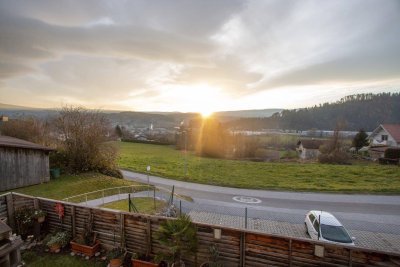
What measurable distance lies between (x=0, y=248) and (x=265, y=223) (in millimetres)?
13768

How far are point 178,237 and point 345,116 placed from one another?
99.1 m

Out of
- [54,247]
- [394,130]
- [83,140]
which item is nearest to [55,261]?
[54,247]

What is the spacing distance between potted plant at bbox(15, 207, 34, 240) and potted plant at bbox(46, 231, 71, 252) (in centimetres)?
150

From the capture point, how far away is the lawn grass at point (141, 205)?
Result: 14.6 m

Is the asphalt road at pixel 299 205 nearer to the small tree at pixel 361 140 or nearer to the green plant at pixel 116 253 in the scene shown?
the green plant at pixel 116 253

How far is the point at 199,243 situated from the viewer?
25.8 feet

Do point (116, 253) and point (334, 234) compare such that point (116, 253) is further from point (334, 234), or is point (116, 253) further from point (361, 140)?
point (361, 140)

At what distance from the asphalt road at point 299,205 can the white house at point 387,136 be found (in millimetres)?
31776

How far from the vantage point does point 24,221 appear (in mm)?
10430

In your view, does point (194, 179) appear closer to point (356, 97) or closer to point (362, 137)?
point (362, 137)

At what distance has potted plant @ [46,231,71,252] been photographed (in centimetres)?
941

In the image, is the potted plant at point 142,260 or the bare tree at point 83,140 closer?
the potted plant at point 142,260

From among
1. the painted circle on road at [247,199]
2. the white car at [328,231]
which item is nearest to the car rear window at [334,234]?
the white car at [328,231]

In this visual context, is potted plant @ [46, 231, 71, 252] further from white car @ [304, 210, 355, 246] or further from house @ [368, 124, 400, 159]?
house @ [368, 124, 400, 159]
